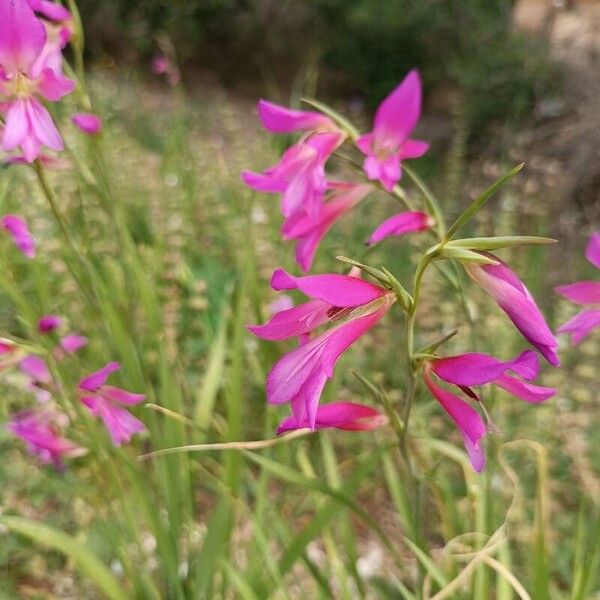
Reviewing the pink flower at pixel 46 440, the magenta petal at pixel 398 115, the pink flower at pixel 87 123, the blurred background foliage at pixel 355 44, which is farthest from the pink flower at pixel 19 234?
the blurred background foliage at pixel 355 44

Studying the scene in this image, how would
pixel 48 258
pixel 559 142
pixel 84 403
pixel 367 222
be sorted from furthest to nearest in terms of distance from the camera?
pixel 559 142
pixel 367 222
pixel 48 258
pixel 84 403

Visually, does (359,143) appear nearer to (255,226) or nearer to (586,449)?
(586,449)

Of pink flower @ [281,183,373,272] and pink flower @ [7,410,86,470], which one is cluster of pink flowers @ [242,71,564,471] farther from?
pink flower @ [7,410,86,470]

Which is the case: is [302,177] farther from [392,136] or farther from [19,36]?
[19,36]

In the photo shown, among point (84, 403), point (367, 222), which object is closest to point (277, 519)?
point (84, 403)

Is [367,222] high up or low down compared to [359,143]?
down
